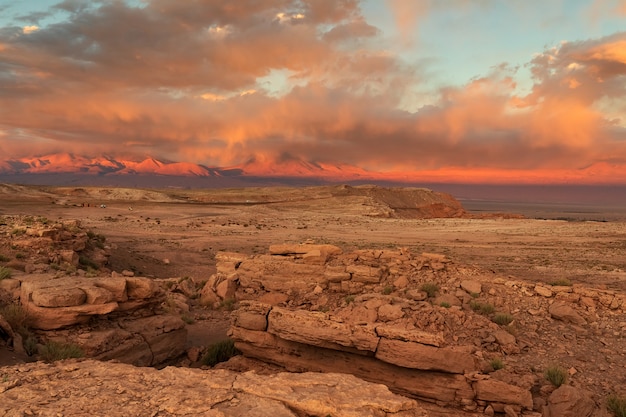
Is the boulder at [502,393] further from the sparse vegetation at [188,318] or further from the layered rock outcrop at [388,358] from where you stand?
the sparse vegetation at [188,318]

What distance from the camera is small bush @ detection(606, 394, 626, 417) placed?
8383 mm

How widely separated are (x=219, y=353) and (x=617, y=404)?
9989 millimetres

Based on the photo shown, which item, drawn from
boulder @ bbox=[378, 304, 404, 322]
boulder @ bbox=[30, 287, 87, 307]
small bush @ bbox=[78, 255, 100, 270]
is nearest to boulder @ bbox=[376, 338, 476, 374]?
boulder @ bbox=[378, 304, 404, 322]

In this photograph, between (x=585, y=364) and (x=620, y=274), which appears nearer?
(x=585, y=364)

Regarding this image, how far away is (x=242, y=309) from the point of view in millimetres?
12039

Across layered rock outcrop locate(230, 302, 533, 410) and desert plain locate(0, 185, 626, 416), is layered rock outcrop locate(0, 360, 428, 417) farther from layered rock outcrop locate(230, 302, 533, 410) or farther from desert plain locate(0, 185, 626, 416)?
layered rock outcrop locate(230, 302, 533, 410)

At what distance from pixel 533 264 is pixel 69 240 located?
29995 millimetres

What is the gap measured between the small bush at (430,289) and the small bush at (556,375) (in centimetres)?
487

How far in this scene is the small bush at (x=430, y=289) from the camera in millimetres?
14438

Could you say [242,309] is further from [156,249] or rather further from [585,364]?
[156,249]

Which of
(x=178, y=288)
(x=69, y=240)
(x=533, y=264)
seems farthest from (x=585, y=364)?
(x=69, y=240)

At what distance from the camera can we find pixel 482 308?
13047 millimetres

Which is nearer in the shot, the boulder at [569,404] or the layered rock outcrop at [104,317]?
the boulder at [569,404]

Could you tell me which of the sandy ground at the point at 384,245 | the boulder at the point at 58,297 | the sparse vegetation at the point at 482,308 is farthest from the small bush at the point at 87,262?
the sparse vegetation at the point at 482,308
